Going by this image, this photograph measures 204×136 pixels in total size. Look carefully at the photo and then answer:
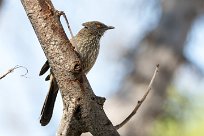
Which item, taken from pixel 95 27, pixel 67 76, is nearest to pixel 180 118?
pixel 95 27

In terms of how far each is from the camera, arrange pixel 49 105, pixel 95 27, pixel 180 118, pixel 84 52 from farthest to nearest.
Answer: pixel 180 118 < pixel 95 27 < pixel 84 52 < pixel 49 105

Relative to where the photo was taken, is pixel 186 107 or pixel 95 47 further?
pixel 186 107

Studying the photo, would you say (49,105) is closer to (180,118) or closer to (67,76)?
(67,76)

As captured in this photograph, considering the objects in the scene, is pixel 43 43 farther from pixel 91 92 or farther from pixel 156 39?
pixel 156 39

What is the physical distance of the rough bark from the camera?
3.01 metres

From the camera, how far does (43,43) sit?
3.02 meters

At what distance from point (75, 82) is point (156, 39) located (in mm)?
3704

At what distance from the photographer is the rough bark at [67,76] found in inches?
118

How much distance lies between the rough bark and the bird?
1190 mm

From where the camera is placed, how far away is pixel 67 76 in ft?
9.90

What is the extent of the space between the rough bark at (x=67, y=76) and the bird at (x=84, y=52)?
1.19m

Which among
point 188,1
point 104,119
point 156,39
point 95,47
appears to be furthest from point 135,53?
point 104,119

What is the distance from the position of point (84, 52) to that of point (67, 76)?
203 cm

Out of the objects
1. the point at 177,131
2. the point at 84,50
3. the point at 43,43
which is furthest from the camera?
the point at 177,131
